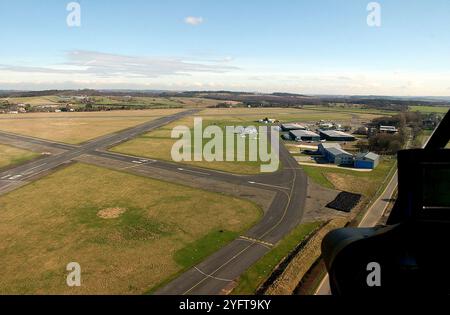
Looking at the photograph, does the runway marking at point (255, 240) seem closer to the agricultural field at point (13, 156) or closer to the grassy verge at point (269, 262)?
the grassy verge at point (269, 262)

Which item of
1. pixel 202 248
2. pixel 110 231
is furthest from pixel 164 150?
pixel 202 248

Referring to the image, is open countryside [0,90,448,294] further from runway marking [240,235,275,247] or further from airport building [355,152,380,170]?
airport building [355,152,380,170]

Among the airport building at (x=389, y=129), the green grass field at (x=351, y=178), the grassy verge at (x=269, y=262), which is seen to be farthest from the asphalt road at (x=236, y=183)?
the airport building at (x=389, y=129)

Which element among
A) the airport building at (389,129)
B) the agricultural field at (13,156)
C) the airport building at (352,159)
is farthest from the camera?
the airport building at (389,129)

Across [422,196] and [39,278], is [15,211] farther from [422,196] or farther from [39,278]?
[422,196]

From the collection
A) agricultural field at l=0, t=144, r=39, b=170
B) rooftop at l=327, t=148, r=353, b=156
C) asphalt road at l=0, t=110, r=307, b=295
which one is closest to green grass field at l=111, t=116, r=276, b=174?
asphalt road at l=0, t=110, r=307, b=295

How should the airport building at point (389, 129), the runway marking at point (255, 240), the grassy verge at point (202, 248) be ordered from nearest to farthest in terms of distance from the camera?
the grassy verge at point (202, 248), the runway marking at point (255, 240), the airport building at point (389, 129)

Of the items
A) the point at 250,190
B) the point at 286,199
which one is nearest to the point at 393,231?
the point at 286,199
